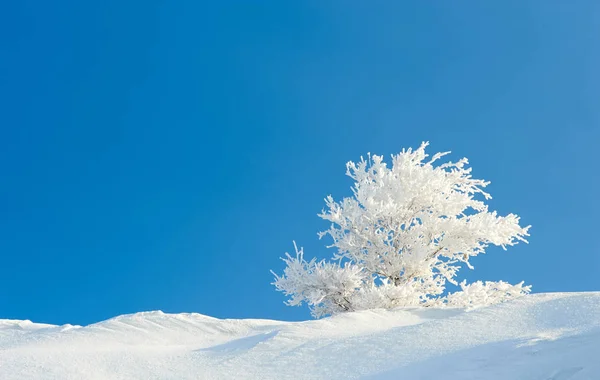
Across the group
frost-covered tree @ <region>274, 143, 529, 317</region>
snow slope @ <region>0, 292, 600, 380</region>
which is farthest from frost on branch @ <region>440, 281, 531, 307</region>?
snow slope @ <region>0, 292, 600, 380</region>

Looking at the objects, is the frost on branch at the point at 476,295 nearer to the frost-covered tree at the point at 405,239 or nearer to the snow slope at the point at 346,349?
the frost-covered tree at the point at 405,239

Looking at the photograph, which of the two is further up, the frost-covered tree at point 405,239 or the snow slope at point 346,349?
the frost-covered tree at point 405,239

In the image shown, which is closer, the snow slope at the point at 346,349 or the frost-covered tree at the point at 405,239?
the snow slope at the point at 346,349

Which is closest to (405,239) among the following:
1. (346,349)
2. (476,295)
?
(476,295)

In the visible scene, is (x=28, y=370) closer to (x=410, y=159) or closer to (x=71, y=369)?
(x=71, y=369)

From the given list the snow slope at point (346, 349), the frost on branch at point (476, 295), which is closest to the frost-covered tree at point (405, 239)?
the frost on branch at point (476, 295)

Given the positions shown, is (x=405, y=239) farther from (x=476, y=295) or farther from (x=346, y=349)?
(x=346, y=349)

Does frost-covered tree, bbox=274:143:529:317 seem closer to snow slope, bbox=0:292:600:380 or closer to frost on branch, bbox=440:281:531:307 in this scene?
frost on branch, bbox=440:281:531:307

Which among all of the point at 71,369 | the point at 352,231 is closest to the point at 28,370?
the point at 71,369

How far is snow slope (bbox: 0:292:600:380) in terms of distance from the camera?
399cm

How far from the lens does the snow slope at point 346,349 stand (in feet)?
13.1

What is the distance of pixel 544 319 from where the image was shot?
543 centimetres

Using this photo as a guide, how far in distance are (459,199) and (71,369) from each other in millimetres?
8577

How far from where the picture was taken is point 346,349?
16.5 ft
